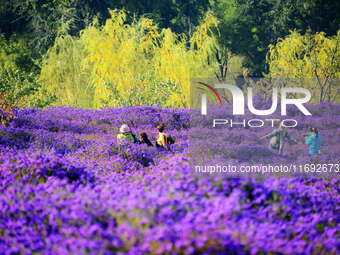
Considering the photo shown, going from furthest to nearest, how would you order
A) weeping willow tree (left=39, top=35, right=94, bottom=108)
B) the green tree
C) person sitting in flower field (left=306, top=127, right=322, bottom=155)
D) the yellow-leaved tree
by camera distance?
the green tree < weeping willow tree (left=39, top=35, right=94, bottom=108) < the yellow-leaved tree < person sitting in flower field (left=306, top=127, right=322, bottom=155)

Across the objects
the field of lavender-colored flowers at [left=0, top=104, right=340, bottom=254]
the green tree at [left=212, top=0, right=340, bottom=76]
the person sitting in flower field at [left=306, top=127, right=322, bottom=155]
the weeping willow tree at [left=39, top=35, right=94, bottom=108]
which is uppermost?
the green tree at [left=212, top=0, right=340, bottom=76]

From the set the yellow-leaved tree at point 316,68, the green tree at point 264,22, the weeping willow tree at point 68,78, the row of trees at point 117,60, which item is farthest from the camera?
the green tree at point 264,22

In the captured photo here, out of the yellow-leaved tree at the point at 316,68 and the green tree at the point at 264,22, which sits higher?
the green tree at the point at 264,22

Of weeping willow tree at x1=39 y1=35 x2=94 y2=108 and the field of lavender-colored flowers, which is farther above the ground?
weeping willow tree at x1=39 y1=35 x2=94 y2=108

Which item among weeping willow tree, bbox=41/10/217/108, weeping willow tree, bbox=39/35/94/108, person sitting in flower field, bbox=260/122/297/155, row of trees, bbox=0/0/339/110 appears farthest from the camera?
weeping willow tree, bbox=39/35/94/108

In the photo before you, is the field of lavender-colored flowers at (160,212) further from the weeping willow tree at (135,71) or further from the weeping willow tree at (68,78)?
the weeping willow tree at (68,78)

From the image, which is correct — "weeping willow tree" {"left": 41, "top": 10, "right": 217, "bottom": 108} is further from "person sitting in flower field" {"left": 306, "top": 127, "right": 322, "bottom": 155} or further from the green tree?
the green tree

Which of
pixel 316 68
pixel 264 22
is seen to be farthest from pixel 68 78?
pixel 264 22

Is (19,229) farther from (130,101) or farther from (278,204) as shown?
(130,101)

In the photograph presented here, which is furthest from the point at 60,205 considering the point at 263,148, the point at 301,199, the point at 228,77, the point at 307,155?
the point at 228,77

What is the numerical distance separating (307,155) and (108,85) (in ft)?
33.2

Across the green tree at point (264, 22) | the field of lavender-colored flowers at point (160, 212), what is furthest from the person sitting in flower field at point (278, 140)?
the green tree at point (264, 22)

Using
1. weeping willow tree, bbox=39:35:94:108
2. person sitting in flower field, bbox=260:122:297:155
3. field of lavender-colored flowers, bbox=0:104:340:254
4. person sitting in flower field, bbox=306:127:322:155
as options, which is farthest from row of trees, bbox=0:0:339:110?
person sitting in flower field, bbox=306:127:322:155

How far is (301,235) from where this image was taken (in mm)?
3701
